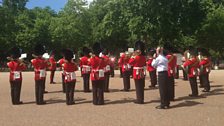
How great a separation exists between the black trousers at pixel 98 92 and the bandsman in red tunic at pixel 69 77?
74cm

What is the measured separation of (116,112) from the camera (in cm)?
1234

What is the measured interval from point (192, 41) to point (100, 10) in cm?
1749

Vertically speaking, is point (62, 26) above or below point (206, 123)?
above

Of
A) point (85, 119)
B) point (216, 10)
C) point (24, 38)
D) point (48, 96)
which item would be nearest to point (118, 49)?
point (24, 38)

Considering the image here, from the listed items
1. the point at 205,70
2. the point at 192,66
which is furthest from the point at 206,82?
the point at 192,66

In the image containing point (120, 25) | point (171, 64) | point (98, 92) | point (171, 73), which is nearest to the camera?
point (98, 92)

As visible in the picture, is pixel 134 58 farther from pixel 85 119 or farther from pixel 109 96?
pixel 85 119

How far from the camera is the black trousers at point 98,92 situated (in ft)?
46.3

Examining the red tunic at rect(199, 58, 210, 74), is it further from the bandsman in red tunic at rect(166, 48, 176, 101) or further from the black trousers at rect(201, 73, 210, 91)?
the bandsman in red tunic at rect(166, 48, 176, 101)

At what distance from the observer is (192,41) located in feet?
167

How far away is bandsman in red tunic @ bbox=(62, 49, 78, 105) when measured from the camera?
14.3 meters

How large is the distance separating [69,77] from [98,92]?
3.69ft

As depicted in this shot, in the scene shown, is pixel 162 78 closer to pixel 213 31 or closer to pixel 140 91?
pixel 140 91

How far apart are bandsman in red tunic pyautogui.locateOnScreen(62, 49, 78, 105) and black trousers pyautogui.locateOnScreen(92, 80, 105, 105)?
744 mm
